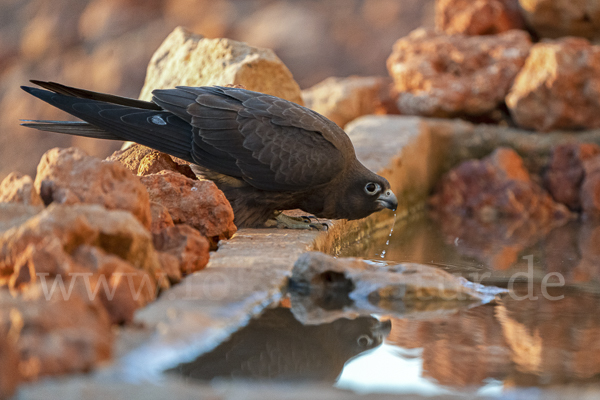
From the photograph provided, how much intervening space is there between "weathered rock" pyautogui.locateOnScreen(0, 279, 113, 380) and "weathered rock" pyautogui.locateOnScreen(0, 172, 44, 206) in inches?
32.8

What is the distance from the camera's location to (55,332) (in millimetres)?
2006

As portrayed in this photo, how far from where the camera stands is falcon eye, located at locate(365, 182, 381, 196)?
4.49 metres

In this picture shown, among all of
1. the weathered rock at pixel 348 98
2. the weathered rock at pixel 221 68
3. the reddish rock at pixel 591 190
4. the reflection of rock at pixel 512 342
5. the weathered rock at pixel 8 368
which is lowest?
the weathered rock at pixel 8 368

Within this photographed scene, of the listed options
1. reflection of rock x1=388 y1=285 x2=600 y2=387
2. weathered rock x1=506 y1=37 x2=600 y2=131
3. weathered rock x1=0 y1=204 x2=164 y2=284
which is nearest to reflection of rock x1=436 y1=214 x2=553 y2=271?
reflection of rock x1=388 y1=285 x2=600 y2=387

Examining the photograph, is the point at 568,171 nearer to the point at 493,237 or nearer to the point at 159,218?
the point at 493,237

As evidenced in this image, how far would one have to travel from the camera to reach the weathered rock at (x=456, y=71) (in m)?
8.37

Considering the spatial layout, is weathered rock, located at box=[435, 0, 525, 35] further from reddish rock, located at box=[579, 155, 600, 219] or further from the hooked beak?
the hooked beak

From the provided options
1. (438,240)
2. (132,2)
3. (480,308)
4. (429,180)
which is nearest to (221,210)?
(480,308)

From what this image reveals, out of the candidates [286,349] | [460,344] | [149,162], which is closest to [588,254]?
[460,344]

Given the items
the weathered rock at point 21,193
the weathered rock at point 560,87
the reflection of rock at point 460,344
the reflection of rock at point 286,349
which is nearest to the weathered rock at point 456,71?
the weathered rock at point 560,87

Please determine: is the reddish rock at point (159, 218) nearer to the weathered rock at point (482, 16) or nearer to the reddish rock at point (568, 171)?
the reddish rock at point (568, 171)

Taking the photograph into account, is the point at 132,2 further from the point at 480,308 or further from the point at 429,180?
the point at 480,308

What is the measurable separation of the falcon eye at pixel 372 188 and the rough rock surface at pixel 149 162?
1.33 meters

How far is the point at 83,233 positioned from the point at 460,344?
1.62m
